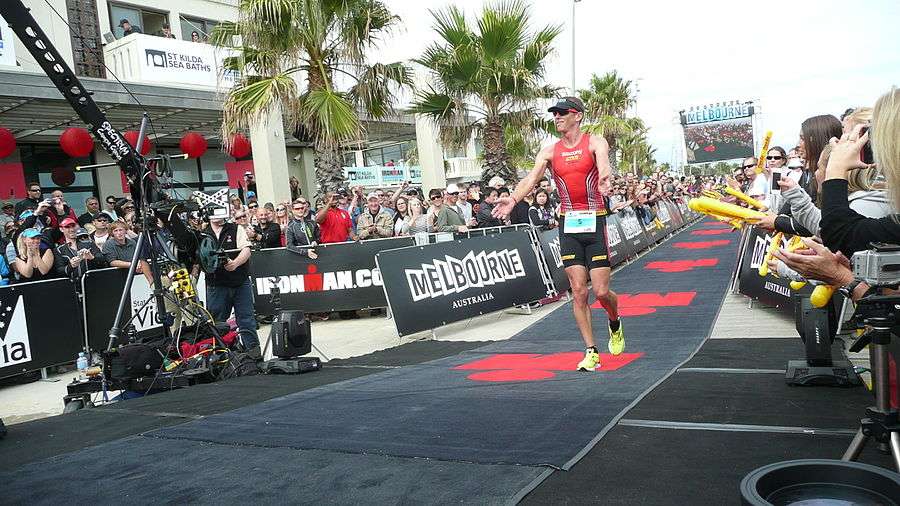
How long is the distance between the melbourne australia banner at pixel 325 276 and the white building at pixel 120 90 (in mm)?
2920

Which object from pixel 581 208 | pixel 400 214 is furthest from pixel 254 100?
pixel 581 208

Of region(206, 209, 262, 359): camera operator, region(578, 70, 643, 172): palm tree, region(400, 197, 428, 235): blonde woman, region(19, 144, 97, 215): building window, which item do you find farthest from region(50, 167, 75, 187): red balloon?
region(578, 70, 643, 172): palm tree

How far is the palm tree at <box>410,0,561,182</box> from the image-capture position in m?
13.6

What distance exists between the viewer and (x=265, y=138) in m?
16.9

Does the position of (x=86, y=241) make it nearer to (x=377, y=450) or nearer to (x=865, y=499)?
(x=377, y=450)

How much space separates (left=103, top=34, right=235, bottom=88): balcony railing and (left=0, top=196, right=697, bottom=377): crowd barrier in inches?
257

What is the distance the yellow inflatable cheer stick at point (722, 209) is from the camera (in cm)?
325

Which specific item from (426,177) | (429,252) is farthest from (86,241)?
(426,177)

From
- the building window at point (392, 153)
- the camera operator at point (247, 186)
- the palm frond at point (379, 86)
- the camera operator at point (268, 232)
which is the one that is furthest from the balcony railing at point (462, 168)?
the camera operator at point (268, 232)

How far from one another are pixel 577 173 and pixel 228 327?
3.80m

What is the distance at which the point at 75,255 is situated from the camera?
29.3 ft

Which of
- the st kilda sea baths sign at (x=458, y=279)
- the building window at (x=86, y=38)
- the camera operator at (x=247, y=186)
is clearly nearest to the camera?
the st kilda sea baths sign at (x=458, y=279)

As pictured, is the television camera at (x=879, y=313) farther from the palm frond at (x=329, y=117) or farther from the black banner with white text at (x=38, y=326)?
the palm frond at (x=329, y=117)

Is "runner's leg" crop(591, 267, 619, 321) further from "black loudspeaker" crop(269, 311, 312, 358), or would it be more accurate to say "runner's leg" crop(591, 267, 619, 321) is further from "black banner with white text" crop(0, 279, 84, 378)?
"black banner with white text" crop(0, 279, 84, 378)
